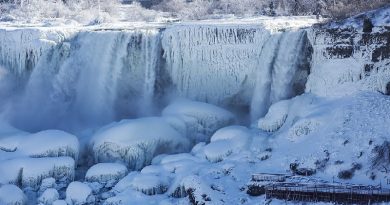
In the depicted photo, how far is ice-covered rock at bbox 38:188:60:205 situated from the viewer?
593 inches

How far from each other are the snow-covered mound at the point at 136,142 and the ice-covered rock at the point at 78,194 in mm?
2084

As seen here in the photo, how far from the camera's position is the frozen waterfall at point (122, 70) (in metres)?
19.7

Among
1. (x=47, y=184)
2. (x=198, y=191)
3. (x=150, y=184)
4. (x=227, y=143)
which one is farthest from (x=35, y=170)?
(x=227, y=143)

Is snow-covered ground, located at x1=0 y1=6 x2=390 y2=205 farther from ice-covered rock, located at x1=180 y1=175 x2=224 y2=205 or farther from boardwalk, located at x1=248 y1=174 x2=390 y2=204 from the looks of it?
boardwalk, located at x1=248 y1=174 x2=390 y2=204

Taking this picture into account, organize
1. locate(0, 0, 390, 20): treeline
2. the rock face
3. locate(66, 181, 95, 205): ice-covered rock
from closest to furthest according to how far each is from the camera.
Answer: locate(66, 181, 95, 205): ice-covered rock, the rock face, locate(0, 0, 390, 20): treeline

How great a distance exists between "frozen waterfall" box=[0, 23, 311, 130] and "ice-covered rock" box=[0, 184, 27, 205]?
17.4 ft

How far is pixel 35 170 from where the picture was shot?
16.0m

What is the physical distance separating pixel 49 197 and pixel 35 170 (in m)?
1.23

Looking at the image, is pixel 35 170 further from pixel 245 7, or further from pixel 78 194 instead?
pixel 245 7

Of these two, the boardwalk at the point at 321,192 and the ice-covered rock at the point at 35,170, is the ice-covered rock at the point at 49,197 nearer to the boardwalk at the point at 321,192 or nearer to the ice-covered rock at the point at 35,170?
the ice-covered rock at the point at 35,170

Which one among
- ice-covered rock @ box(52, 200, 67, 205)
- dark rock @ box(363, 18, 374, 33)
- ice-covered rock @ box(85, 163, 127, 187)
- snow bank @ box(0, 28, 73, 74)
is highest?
dark rock @ box(363, 18, 374, 33)

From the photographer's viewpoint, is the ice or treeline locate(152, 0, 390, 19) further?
treeline locate(152, 0, 390, 19)

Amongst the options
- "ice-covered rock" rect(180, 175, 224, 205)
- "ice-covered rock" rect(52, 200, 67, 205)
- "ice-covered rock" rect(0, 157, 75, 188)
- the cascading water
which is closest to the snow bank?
the cascading water

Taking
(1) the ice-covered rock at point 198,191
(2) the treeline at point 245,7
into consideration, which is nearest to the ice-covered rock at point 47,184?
(1) the ice-covered rock at point 198,191
